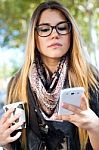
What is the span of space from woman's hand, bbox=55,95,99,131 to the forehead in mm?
556

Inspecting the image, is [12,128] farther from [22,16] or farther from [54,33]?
[22,16]

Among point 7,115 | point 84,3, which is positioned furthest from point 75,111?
point 84,3

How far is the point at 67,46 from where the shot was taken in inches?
84.7

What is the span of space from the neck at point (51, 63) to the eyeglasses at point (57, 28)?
16 centimetres

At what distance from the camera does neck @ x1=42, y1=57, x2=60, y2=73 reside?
2213 mm

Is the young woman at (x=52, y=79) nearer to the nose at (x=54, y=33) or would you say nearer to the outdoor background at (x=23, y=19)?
the nose at (x=54, y=33)

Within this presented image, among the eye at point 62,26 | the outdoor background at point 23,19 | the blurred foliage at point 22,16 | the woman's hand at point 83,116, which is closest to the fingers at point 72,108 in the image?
the woman's hand at point 83,116

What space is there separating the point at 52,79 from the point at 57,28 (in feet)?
0.99

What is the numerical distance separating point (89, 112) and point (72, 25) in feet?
1.80

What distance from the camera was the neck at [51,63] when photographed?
221 cm

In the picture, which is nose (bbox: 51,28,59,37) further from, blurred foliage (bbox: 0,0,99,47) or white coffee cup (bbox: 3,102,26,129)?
blurred foliage (bbox: 0,0,99,47)

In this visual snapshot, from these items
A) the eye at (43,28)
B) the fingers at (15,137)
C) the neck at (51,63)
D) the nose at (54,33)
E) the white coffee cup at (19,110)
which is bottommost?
the fingers at (15,137)

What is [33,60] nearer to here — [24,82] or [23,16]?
[24,82]

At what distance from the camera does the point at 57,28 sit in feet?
7.01
